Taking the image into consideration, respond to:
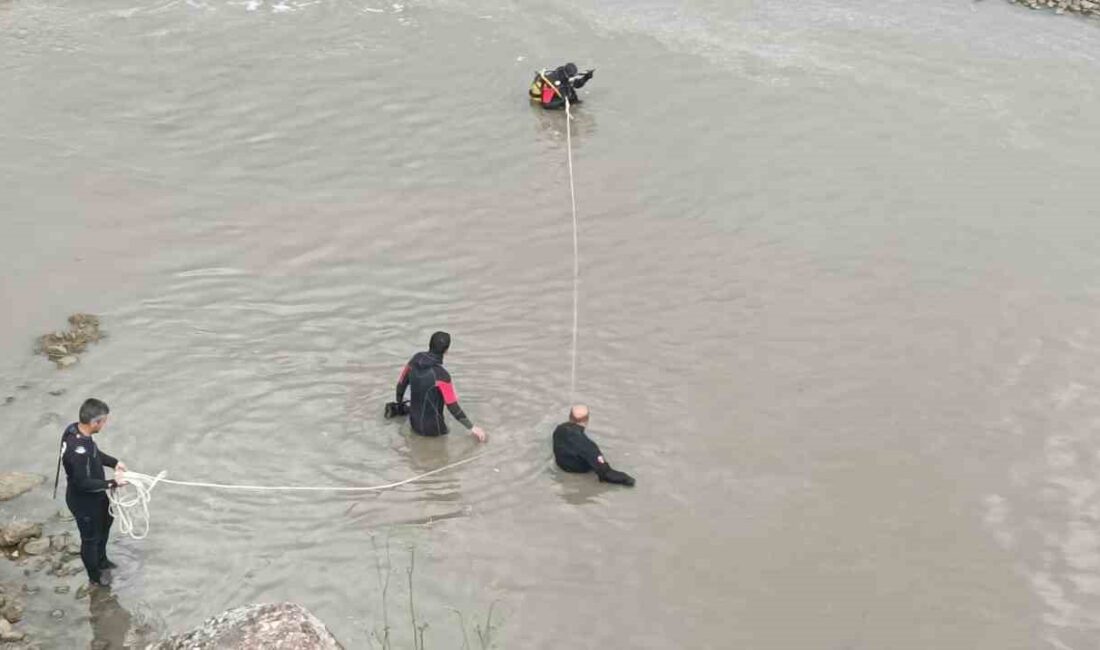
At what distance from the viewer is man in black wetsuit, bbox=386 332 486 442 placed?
32.9ft

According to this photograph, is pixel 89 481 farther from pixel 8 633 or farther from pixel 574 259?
pixel 574 259

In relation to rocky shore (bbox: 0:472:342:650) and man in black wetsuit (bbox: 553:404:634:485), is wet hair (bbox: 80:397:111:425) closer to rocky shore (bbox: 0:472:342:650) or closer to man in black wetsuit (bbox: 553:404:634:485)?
rocky shore (bbox: 0:472:342:650)

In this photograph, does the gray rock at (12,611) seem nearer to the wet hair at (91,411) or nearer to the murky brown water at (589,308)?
the murky brown water at (589,308)

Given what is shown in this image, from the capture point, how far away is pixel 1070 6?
21.4m

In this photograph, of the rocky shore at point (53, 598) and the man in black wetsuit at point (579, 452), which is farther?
the man in black wetsuit at point (579, 452)

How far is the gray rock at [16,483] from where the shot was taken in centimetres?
916

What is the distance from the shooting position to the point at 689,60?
18.8 m

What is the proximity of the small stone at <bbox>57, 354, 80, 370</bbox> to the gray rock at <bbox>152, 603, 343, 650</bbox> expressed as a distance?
16.6 ft

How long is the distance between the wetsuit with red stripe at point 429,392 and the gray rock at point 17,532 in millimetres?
3129

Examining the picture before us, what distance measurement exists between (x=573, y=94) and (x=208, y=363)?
7651 mm

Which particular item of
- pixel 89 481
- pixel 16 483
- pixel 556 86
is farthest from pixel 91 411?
pixel 556 86

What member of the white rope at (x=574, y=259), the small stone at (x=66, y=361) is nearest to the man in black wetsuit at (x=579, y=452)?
the white rope at (x=574, y=259)

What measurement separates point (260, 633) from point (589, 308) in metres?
6.73

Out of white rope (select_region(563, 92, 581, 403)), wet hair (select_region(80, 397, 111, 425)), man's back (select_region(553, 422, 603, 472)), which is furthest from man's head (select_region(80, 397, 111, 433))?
white rope (select_region(563, 92, 581, 403))
